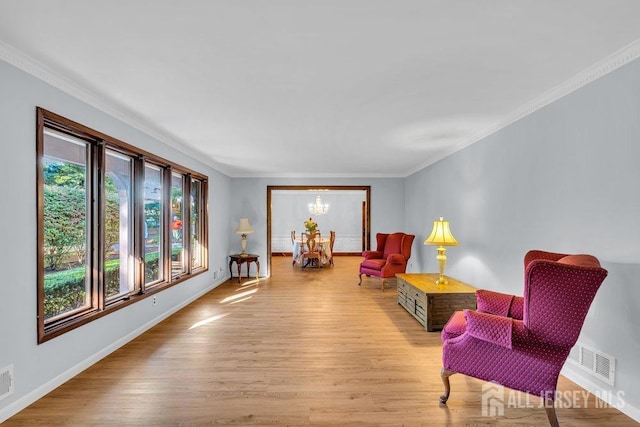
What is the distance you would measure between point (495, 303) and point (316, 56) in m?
2.38

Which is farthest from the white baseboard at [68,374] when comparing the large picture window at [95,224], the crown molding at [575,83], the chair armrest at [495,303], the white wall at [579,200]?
the crown molding at [575,83]

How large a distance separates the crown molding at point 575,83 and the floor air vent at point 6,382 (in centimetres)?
459

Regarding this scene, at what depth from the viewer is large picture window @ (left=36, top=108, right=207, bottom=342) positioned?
2445mm

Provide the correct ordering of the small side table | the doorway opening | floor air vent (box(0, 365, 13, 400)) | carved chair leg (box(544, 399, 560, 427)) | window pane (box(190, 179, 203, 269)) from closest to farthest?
carved chair leg (box(544, 399, 560, 427)) → floor air vent (box(0, 365, 13, 400)) → window pane (box(190, 179, 203, 269)) → the small side table → the doorway opening

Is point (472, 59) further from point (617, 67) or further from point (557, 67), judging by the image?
point (617, 67)

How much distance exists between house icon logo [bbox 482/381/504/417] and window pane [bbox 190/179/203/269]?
4480mm

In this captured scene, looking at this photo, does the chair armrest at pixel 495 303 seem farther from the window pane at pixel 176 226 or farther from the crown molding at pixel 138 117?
the window pane at pixel 176 226

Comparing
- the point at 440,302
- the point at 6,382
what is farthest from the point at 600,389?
the point at 6,382

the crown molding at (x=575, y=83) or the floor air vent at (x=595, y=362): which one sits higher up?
the crown molding at (x=575, y=83)

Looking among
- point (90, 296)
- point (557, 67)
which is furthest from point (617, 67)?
point (90, 296)

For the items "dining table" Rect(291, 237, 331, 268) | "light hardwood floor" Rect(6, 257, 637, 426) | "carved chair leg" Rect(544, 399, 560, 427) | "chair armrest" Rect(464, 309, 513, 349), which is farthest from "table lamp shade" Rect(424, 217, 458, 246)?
"dining table" Rect(291, 237, 331, 268)

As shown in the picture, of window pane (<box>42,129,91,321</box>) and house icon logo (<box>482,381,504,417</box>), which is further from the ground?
window pane (<box>42,129,91,321</box>)

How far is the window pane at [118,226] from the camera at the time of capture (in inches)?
125

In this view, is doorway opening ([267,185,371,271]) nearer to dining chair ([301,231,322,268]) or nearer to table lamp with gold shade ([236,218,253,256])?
dining chair ([301,231,322,268])
